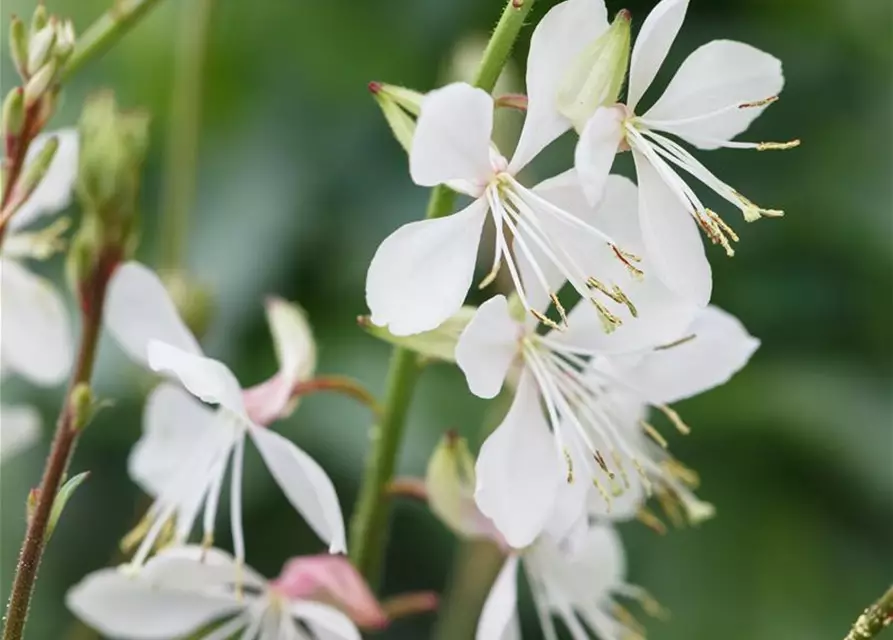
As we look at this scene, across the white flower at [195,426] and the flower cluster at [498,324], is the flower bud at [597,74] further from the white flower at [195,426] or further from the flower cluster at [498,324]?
the white flower at [195,426]

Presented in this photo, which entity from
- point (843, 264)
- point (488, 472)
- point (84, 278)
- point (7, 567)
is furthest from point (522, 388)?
point (843, 264)

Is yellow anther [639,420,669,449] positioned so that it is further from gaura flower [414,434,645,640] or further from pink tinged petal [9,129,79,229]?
pink tinged petal [9,129,79,229]

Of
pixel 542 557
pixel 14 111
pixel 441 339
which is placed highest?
pixel 14 111

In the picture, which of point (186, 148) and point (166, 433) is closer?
point (166, 433)

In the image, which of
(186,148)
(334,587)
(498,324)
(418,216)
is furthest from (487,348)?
(418,216)

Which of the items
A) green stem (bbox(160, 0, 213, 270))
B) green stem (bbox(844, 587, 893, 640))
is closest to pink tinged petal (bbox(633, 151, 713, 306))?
green stem (bbox(844, 587, 893, 640))

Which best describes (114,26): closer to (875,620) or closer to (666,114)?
(666,114)

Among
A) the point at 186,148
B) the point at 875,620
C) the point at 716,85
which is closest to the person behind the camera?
the point at 875,620
